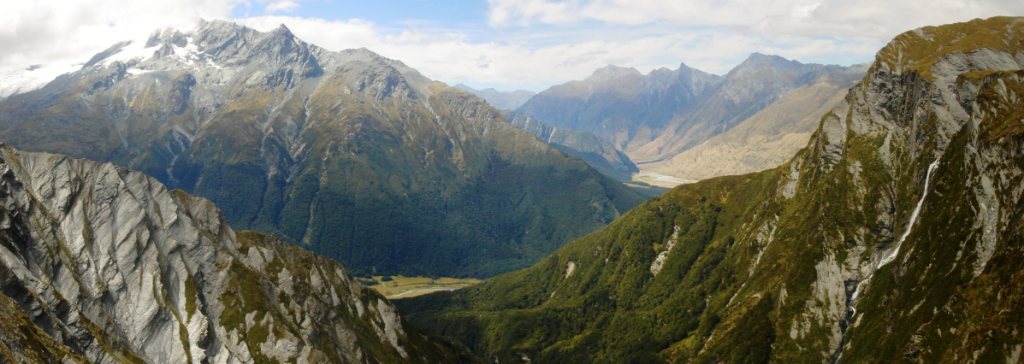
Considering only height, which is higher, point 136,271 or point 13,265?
point 13,265

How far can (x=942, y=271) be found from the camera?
190 metres

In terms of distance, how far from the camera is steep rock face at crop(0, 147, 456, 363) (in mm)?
139250

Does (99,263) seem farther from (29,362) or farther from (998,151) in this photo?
(998,151)

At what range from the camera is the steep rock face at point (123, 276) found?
139250mm

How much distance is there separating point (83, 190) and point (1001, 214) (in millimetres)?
224732

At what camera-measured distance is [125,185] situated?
181m

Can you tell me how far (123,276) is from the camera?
168625 mm

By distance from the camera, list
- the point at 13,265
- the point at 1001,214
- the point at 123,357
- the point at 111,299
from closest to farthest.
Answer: the point at 13,265, the point at 123,357, the point at 111,299, the point at 1001,214

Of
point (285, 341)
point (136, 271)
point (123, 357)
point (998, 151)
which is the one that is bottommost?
point (285, 341)

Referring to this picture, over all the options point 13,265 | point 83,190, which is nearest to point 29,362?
point 13,265

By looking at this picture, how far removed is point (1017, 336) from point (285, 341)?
168 m

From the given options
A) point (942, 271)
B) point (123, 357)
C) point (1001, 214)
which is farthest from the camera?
point (942, 271)

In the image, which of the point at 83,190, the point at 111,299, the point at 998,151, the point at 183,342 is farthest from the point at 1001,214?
the point at 83,190

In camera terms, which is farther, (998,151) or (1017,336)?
(998,151)
